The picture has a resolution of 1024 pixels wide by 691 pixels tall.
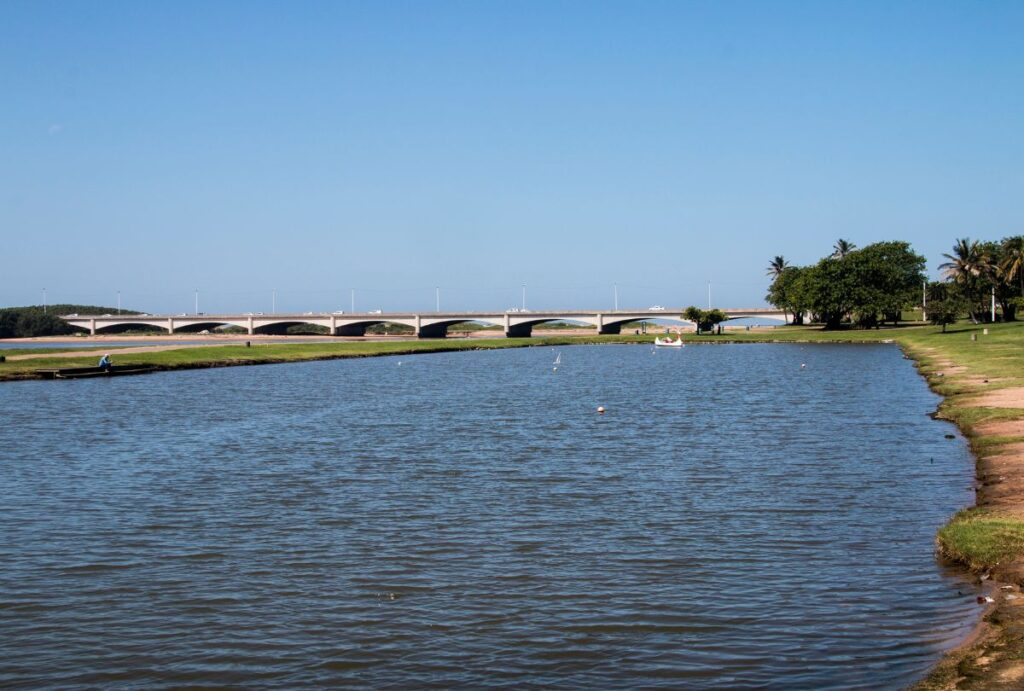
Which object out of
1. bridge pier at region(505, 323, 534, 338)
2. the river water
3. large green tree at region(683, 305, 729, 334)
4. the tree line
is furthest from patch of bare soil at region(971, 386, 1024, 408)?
bridge pier at region(505, 323, 534, 338)

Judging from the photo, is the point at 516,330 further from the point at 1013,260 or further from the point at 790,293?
the point at 1013,260

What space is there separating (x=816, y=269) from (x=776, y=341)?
1822cm

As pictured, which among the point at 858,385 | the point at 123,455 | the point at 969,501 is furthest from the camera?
the point at 858,385

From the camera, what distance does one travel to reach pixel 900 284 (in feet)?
509

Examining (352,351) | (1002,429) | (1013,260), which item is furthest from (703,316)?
(1002,429)

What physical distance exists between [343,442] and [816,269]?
5359 inches

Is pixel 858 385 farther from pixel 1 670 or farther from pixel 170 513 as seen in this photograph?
pixel 1 670

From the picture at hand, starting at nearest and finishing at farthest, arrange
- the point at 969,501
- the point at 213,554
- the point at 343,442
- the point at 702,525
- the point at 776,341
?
1. the point at 213,554
2. the point at 702,525
3. the point at 969,501
4. the point at 343,442
5. the point at 776,341

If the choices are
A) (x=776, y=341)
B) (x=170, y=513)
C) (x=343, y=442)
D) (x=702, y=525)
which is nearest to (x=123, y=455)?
(x=343, y=442)

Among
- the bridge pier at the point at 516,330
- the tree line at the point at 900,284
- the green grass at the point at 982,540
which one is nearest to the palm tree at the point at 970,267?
the tree line at the point at 900,284

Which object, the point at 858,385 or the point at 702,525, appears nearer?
the point at 702,525

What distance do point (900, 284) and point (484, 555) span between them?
151 m

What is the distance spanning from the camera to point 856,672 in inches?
466

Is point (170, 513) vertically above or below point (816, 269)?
below
